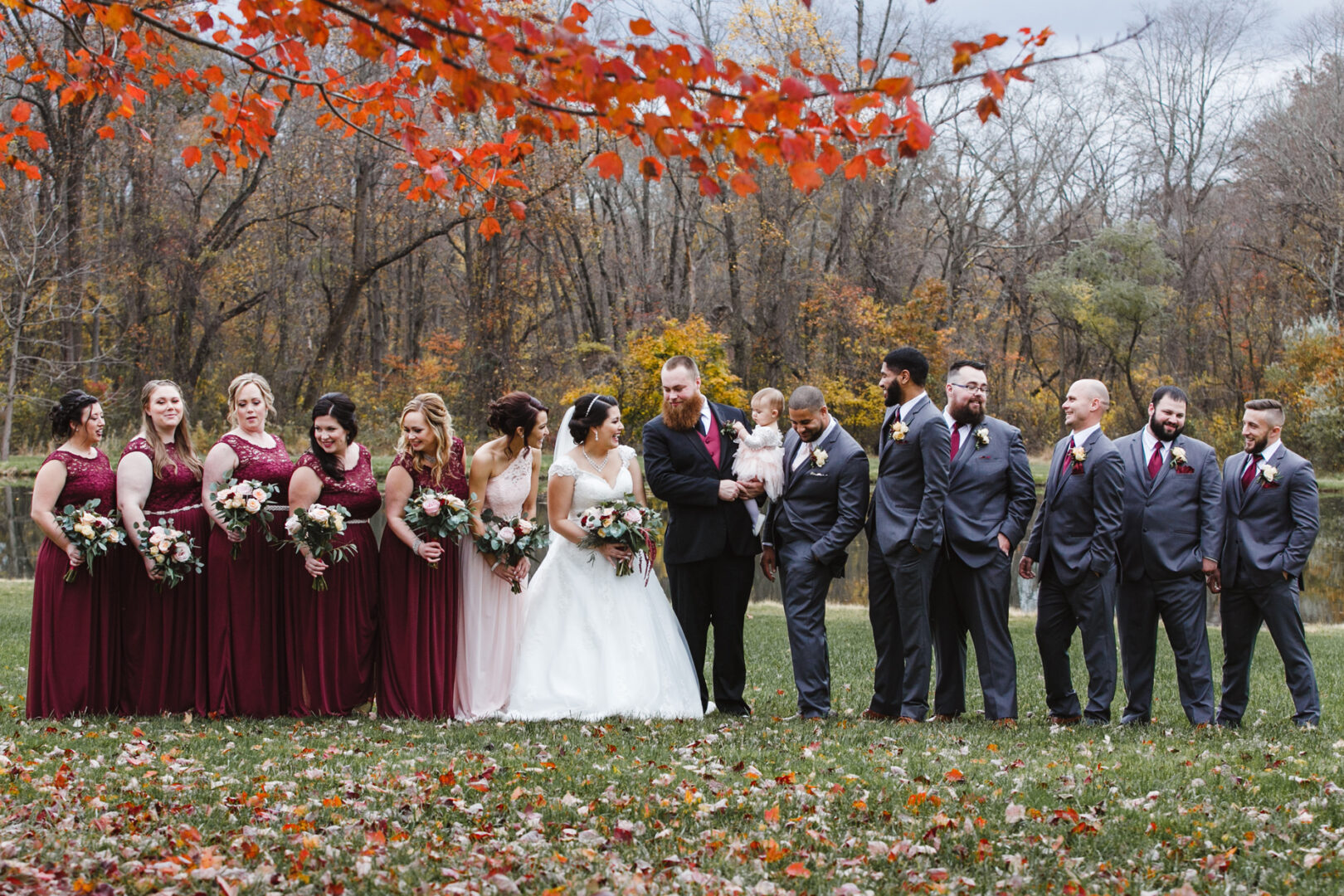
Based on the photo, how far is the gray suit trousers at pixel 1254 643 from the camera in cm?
738

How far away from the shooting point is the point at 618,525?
25.1 feet

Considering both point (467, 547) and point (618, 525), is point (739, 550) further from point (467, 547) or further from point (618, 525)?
point (467, 547)

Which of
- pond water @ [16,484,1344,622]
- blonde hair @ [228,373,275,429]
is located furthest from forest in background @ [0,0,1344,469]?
blonde hair @ [228,373,275,429]

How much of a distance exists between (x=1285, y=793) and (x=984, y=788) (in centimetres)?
129

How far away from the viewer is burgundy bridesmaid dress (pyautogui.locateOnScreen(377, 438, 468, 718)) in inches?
299

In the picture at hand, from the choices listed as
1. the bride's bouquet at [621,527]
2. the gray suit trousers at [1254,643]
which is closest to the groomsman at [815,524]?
the bride's bouquet at [621,527]

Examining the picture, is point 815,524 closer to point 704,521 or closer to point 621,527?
point 704,521

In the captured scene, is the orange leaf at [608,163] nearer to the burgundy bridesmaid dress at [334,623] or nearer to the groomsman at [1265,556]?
the burgundy bridesmaid dress at [334,623]

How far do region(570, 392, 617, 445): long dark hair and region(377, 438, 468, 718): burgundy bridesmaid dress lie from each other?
0.80m

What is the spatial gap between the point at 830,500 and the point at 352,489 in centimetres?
313

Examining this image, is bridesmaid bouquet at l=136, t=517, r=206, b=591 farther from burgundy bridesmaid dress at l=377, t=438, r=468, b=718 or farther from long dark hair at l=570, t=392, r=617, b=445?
long dark hair at l=570, t=392, r=617, b=445

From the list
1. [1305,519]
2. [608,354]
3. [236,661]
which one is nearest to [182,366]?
[608,354]

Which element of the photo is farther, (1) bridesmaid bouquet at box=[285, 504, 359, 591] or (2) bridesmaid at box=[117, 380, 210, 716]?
(2) bridesmaid at box=[117, 380, 210, 716]

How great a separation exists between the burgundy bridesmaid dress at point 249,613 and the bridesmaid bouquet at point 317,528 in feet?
1.08
